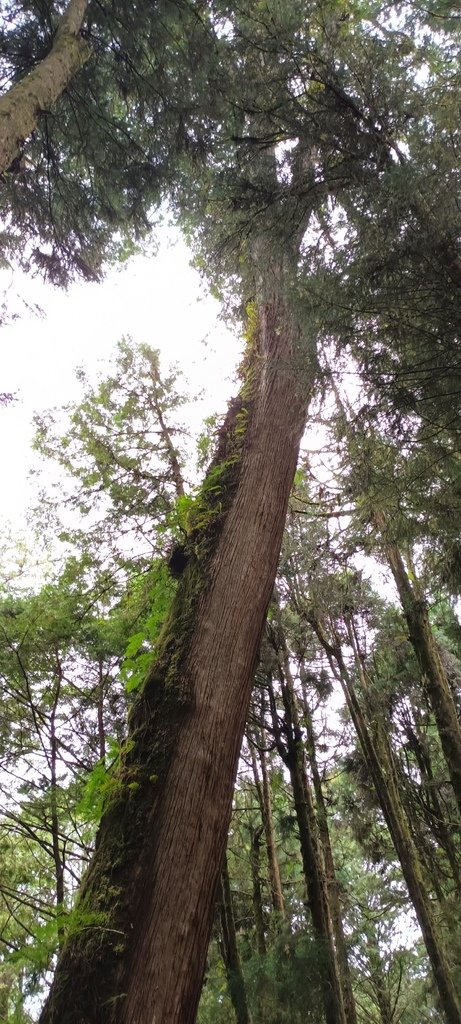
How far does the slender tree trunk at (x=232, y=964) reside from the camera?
602 centimetres

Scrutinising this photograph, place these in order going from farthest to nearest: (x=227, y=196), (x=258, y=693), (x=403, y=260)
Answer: (x=258, y=693), (x=227, y=196), (x=403, y=260)

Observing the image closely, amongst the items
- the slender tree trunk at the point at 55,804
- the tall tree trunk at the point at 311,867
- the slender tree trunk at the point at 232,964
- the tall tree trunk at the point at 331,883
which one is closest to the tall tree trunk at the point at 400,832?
the tall tree trunk at the point at 331,883

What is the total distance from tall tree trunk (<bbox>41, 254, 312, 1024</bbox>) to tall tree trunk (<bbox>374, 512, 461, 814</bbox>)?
3.17 m

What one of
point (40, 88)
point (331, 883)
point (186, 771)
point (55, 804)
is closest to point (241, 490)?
point (186, 771)

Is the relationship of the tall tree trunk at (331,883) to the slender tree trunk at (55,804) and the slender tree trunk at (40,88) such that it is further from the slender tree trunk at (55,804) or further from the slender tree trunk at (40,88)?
the slender tree trunk at (40,88)

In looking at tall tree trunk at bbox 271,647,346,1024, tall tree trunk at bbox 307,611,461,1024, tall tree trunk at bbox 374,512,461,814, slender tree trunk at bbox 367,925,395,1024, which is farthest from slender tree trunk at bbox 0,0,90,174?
slender tree trunk at bbox 367,925,395,1024

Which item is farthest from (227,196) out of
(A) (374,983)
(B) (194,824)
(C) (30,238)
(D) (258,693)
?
(A) (374,983)

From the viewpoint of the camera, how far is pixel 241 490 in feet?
12.9

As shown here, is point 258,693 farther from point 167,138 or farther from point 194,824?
point 167,138

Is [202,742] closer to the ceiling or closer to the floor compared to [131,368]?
closer to the floor

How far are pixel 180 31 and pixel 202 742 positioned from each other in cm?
719

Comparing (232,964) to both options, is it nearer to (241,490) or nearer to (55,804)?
(55,804)

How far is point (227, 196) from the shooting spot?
168 inches

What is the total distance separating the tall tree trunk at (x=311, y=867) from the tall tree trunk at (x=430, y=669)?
1760 mm
